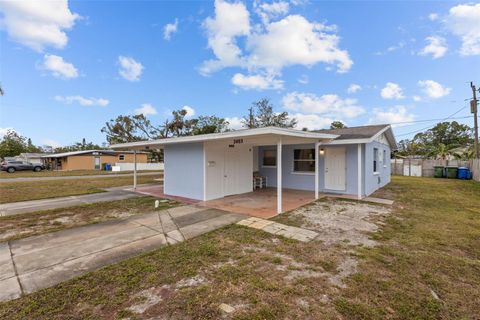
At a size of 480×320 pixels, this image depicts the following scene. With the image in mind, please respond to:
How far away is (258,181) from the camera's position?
11133 millimetres

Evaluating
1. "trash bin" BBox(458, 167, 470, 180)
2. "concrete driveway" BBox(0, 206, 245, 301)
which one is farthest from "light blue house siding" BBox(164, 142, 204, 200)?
"trash bin" BBox(458, 167, 470, 180)

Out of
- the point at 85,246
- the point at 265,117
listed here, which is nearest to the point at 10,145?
the point at 265,117

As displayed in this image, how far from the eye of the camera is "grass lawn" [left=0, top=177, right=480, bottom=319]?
2316 mm

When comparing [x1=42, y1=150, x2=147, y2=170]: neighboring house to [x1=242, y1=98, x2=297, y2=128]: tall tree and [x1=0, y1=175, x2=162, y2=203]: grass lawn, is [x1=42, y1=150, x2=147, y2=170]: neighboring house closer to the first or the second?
[x1=0, y1=175, x2=162, y2=203]: grass lawn

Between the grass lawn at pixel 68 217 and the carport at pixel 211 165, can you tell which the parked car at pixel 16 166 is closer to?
the carport at pixel 211 165

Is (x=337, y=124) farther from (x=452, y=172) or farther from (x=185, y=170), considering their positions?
(x=185, y=170)

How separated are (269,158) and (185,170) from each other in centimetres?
471

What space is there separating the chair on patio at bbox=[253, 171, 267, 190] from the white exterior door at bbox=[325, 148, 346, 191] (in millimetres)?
3118

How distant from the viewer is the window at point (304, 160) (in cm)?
1030

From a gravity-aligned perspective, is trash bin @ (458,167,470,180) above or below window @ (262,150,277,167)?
below

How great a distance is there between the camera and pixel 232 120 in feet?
114

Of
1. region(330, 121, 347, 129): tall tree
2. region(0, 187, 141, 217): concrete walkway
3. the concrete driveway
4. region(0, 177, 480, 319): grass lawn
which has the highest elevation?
region(330, 121, 347, 129): tall tree

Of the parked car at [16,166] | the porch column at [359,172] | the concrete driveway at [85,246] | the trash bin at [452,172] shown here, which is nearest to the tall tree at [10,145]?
the parked car at [16,166]

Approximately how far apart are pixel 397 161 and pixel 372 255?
22049 millimetres
